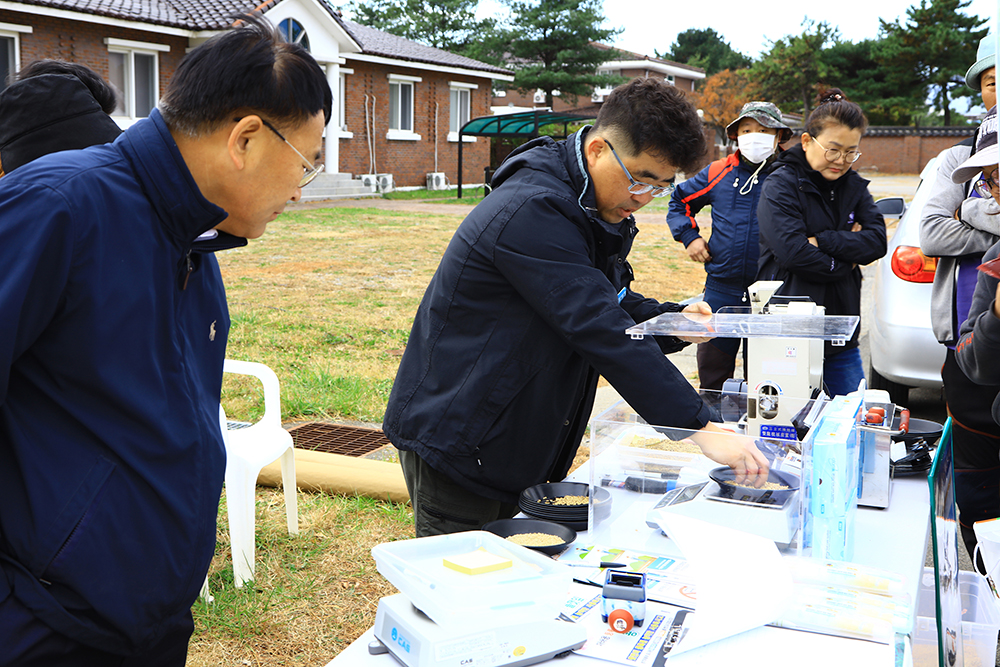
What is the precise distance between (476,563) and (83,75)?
2.39 metres

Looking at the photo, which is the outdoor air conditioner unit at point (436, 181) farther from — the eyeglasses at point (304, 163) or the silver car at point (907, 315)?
the eyeglasses at point (304, 163)

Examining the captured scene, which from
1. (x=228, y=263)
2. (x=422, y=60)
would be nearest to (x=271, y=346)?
(x=228, y=263)

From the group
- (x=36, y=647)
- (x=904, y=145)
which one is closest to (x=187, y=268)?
(x=36, y=647)

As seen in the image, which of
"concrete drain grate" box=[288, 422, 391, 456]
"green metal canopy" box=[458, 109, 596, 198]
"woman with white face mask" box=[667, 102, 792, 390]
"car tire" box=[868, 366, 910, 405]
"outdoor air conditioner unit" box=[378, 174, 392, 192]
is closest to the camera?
"woman with white face mask" box=[667, 102, 792, 390]

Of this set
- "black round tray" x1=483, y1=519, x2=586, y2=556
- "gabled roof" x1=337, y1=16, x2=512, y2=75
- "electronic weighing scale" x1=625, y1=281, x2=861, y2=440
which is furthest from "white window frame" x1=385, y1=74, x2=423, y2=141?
"black round tray" x1=483, y1=519, x2=586, y2=556

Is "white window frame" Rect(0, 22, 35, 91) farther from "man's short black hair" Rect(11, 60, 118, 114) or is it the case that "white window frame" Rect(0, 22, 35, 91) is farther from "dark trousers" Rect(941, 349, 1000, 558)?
"dark trousers" Rect(941, 349, 1000, 558)

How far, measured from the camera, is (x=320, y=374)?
624cm

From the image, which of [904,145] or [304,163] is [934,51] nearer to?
[904,145]

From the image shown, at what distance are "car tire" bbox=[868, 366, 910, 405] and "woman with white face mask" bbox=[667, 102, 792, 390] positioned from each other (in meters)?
1.14

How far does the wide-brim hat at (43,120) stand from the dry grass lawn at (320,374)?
1.72 meters

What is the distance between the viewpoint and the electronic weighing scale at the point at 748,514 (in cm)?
191

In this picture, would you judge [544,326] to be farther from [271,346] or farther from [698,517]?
[271,346]

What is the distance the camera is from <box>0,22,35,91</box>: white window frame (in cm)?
1636

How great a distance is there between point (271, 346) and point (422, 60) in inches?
731
